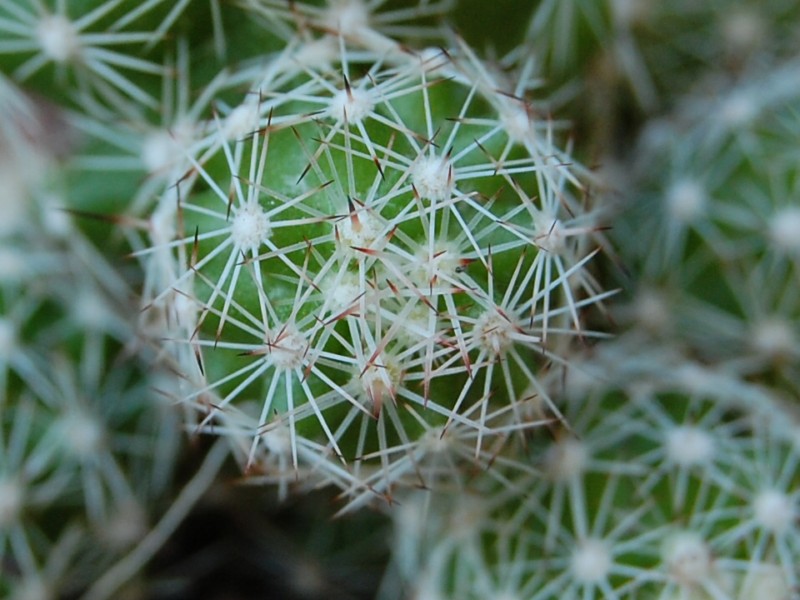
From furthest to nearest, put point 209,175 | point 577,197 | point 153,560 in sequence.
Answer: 1. point 153,560
2. point 577,197
3. point 209,175

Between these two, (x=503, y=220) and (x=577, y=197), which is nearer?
(x=503, y=220)

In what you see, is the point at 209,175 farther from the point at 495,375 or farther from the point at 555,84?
the point at 555,84

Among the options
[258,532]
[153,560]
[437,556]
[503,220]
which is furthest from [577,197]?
[153,560]

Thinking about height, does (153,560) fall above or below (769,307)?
below

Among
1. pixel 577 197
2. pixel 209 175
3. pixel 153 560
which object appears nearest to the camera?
pixel 209 175

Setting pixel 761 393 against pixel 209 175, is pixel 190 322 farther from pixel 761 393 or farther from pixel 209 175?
pixel 761 393

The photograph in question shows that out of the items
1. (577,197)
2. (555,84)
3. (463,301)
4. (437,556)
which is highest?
(555,84)
